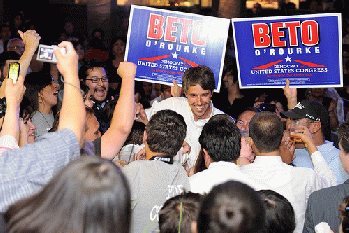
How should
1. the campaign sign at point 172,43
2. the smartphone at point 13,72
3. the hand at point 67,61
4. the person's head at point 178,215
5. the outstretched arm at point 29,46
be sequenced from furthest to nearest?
the campaign sign at point 172,43
the outstretched arm at point 29,46
the smartphone at point 13,72
the person's head at point 178,215
the hand at point 67,61

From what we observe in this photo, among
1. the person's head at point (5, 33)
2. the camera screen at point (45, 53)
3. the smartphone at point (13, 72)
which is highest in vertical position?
the person's head at point (5, 33)

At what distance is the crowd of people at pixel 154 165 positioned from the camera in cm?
134

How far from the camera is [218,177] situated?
3041 mm

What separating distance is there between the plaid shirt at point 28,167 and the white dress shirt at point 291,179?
1.86 m

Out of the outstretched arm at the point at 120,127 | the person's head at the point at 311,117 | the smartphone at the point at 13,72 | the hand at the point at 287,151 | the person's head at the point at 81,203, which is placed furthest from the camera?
the person's head at the point at 311,117

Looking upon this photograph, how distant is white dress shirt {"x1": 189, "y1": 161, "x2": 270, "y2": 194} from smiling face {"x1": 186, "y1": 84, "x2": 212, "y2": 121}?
1463 mm

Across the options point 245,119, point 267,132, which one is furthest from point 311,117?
point 267,132

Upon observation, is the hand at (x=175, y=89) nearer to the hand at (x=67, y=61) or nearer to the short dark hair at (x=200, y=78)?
the short dark hair at (x=200, y=78)

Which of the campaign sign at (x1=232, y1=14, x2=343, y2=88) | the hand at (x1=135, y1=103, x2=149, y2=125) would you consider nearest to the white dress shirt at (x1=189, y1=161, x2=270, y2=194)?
the hand at (x1=135, y1=103, x2=149, y2=125)

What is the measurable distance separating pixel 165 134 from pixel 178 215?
2.88 feet

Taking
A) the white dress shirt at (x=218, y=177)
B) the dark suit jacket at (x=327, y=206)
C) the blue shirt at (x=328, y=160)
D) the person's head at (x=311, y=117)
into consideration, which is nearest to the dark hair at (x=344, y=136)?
the dark suit jacket at (x=327, y=206)

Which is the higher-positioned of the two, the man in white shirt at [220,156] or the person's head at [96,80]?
the person's head at [96,80]

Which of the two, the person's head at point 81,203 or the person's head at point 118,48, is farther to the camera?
the person's head at point 118,48

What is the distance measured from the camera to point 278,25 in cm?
520
